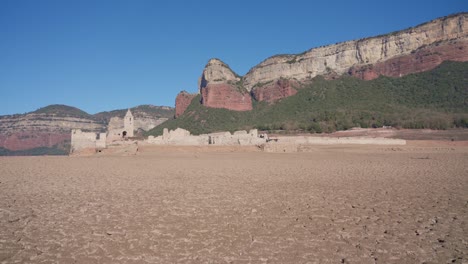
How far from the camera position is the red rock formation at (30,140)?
10544 centimetres

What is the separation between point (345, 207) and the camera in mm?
7102

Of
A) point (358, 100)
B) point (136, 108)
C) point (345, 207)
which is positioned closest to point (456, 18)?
point (358, 100)

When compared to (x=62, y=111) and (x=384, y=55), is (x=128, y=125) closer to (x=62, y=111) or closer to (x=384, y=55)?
(x=384, y=55)

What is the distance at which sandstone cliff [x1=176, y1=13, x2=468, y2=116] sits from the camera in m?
75.2

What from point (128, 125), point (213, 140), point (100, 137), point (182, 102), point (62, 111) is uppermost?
point (62, 111)

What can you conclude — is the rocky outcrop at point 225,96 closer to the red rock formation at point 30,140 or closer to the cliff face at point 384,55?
the cliff face at point 384,55

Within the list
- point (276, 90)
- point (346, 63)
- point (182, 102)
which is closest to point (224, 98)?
point (276, 90)

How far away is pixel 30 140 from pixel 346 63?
107 metres

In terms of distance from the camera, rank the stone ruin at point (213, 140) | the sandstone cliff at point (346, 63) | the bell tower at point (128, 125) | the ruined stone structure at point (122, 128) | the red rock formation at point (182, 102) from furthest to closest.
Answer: the red rock formation at point (182, 102) → the sandstone cliff at point (346, 63) → the bell tower at point (128, 125) → the ruined stone structure at point (122, 128) → the stone ruin at point (213, 140)

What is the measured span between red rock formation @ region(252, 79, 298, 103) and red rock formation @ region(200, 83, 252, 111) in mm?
4740

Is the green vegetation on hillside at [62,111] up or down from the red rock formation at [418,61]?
down

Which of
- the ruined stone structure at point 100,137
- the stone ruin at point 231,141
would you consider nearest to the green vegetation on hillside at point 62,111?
the ruined stone structure at point 100,137

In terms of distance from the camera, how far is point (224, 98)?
9138 centimetres

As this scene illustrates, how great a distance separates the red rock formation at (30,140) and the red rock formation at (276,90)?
225 ft
